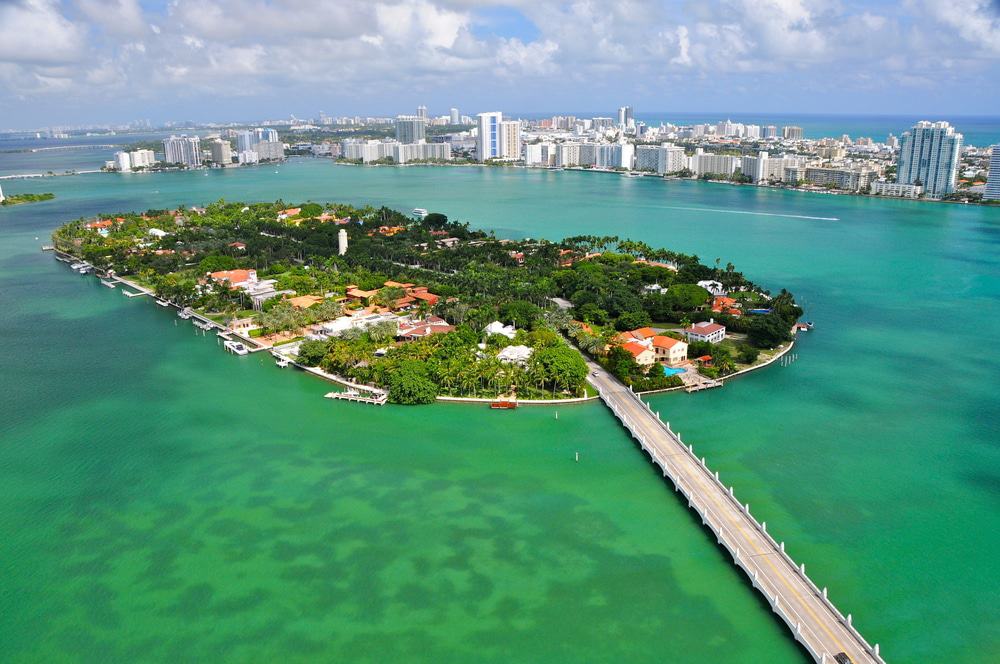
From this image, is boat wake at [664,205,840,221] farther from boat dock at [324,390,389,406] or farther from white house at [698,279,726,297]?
boat dock at [324,390,389,406]

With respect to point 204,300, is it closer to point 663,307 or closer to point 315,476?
point 315,476

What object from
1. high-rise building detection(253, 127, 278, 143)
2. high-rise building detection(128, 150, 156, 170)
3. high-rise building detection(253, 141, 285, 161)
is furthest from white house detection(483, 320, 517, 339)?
high-rise building detection(253, 127, 278, 143)

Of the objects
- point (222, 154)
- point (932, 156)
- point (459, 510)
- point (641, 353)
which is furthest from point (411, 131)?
point (459, 510)

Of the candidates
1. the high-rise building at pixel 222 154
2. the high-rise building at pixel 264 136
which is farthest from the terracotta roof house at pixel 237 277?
the high-rise building at pixel 264 136

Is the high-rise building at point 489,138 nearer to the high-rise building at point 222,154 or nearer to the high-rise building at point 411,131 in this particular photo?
the high-rise building at point 411,131

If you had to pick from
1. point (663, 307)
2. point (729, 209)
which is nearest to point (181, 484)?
point (663, 307)
